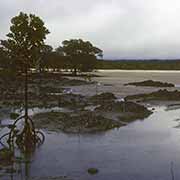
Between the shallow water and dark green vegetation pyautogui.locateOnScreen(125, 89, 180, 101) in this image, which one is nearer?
the shallow water

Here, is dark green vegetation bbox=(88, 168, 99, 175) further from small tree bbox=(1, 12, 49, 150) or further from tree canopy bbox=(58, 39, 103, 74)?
tree canopy bbox=(58, 39, 103, 74)

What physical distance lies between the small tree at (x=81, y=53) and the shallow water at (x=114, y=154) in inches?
3418

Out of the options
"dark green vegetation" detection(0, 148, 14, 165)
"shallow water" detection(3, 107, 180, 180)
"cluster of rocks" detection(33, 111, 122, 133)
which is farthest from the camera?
"cluster of rocks" detection(33, 111, 122, 133)

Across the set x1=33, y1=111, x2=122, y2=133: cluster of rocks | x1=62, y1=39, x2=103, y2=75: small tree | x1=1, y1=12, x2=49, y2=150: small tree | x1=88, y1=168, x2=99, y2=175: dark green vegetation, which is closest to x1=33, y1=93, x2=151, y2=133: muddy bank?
x1=33, y1=111, x2=122, y2=133: cluster of rocks

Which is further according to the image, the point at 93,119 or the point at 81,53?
the point at 81,53

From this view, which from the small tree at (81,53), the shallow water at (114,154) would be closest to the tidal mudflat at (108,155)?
the shallow water at (114,154)

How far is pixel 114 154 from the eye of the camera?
63.8ft

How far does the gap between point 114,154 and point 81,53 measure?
96.6 m

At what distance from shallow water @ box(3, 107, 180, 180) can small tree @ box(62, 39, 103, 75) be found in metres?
86.8

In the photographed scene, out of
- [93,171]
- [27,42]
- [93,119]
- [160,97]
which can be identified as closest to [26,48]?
[27,42]

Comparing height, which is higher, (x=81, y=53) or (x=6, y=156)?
(x=81, y=53)

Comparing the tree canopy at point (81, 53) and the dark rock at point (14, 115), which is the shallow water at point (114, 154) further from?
the tree canopy at point (81, 53)

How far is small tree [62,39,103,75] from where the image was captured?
113562 mm

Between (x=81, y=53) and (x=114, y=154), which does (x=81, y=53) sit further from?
(x=114, y=154)
